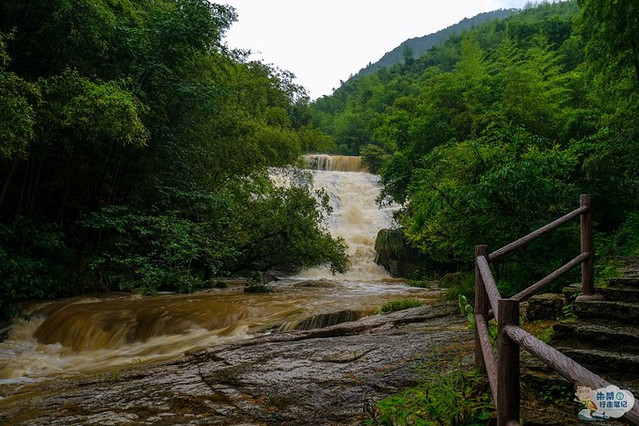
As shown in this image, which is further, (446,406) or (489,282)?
(446,406)

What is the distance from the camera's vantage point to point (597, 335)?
334 cm

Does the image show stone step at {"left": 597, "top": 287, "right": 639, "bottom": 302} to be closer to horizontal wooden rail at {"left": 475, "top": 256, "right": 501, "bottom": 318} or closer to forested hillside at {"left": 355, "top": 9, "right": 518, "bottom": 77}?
horizontal wooden rail at {"left": 475, "top": 256, "right": 501, "bottom": 318}

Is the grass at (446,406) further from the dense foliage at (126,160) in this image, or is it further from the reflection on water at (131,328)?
the dense foliage at (126,160)

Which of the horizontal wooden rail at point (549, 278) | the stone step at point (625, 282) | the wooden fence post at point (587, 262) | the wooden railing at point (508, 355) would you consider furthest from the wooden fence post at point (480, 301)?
the stone step at point (625, 282)

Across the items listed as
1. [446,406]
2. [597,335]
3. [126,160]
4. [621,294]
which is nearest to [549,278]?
[597,335]

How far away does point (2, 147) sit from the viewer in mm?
6848

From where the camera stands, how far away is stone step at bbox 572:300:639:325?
11.5 feet

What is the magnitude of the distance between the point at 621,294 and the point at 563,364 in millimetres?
3033

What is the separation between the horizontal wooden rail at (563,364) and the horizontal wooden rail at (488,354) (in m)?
0.56

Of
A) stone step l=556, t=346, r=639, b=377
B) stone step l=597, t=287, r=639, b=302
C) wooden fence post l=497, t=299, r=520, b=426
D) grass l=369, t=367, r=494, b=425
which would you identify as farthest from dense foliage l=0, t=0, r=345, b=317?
stone step l=597, t=287, r=639, b=302

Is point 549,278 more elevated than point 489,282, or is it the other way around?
point 489,282

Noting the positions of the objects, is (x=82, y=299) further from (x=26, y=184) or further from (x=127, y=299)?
(x=26, y=184)

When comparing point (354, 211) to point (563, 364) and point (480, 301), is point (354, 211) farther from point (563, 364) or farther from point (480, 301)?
point (563, 364)

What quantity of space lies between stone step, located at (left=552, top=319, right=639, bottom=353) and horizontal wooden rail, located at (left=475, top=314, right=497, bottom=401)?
981mm
